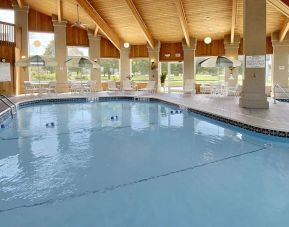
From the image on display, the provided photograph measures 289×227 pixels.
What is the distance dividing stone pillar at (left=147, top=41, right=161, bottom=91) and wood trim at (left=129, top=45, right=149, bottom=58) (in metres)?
0.66

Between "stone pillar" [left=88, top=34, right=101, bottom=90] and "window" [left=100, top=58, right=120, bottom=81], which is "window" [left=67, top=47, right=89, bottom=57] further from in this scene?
"window" [left=100, top=58, right=120, bottom=81]

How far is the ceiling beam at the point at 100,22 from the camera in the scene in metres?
13.8

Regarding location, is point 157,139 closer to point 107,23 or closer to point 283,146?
point 283,146

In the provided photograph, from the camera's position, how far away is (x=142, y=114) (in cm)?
1089

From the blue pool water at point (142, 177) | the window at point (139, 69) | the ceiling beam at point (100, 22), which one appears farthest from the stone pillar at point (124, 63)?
the blue pool water at point (142, 177)

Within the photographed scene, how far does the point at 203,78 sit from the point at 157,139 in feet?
41.3

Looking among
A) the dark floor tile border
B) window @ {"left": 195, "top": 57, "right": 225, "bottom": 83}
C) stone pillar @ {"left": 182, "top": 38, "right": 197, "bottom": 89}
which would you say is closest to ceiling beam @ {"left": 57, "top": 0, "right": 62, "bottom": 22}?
the dark floor tile border

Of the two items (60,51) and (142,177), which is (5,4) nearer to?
(60,51)

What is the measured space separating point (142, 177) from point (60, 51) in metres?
14.6

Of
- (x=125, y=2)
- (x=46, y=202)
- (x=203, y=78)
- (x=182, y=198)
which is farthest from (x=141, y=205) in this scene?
(x=203, y=78)

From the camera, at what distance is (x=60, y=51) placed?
57.6ft

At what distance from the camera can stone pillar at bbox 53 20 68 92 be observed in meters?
17.5

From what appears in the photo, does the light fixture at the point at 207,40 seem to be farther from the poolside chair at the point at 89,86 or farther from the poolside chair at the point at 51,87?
the poolside chair at the point at 51,87

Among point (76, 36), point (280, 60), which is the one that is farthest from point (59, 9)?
point (280, 60)
